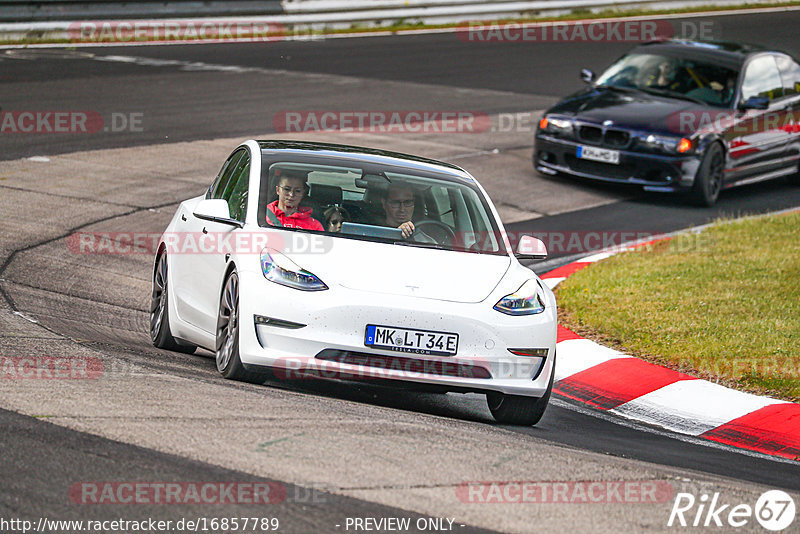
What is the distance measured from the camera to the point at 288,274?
22.5 feet

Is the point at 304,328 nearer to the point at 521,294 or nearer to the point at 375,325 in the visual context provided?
the point at 375,325

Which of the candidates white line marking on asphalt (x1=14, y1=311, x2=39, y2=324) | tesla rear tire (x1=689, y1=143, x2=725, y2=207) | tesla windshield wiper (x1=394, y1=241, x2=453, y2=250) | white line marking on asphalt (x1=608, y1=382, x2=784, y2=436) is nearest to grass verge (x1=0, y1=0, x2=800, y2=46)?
tesla rear tire (x1=689, y1=143, x2=725, y2=207)

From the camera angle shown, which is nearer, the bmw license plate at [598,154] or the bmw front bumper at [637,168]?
the bmw front bumper at [637,168]

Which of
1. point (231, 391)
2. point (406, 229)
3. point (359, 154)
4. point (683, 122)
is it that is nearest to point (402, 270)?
point (406, 229)

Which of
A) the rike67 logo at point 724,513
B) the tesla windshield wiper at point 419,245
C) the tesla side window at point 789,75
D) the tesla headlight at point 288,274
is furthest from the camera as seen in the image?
the tesla side window at point 789,75

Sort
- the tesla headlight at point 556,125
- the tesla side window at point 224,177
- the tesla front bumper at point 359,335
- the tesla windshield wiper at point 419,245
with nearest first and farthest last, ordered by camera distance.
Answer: the tesla front bumper at point 359,335
the tesla windshield wiper at point 419,245
the tesla side window at point 224,177
the tesla headlight at point 556,125

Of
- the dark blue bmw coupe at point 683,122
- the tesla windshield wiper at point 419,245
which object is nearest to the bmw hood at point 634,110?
the dark blue bmw coupe at point 683,122

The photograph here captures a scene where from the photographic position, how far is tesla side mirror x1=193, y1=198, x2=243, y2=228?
24.5 feet

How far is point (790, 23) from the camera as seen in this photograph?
33750mm

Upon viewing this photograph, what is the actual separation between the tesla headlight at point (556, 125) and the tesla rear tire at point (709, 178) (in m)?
1.69

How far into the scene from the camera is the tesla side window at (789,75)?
1739 cm

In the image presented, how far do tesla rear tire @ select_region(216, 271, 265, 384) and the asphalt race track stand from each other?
13cm

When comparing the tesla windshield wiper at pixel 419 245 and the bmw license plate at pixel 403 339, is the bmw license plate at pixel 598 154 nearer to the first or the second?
the tesla windshield wiper at pixel 419 245

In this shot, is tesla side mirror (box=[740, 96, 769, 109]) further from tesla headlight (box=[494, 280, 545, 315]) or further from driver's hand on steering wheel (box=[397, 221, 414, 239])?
tesla headlight (box=[494, 280, 545, 315])
